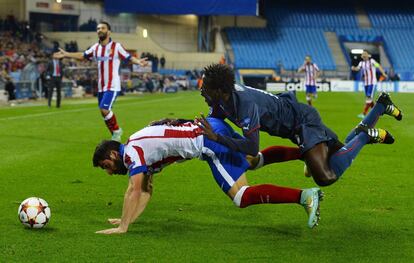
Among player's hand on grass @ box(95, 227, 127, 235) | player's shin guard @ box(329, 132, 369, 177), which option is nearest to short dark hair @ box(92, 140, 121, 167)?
player's hand on grass @ box(95, 227, 127, 235)

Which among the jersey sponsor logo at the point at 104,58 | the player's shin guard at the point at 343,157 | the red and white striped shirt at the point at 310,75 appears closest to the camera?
the player's shin guard at the point at 343,157

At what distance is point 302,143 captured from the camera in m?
7.53

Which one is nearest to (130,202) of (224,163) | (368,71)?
(224,163)

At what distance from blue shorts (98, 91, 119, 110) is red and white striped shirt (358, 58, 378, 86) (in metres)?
13.1

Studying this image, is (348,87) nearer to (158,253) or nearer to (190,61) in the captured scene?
(190,61)

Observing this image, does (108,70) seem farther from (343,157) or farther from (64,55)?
(343,157)

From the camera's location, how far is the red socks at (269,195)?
23.0 ft

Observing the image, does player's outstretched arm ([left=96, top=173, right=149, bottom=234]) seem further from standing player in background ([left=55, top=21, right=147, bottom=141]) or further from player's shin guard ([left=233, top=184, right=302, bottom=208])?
standing player in background ([left=55, top=21, right=147, bottom=141])

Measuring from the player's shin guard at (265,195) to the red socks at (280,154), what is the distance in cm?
124

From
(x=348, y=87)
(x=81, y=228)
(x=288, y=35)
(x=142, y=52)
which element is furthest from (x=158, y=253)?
(x=288, y=35)

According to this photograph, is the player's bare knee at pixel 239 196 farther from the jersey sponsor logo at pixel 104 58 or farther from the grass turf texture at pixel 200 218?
the jersey sponsor logo at pixel 104 58

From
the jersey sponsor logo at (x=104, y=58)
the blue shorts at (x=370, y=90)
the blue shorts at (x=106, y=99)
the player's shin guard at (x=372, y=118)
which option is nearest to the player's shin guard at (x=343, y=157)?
the player's shin guard at (x=372, y=118)

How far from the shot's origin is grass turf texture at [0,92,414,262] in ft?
20.6

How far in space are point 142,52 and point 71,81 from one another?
2057cm
